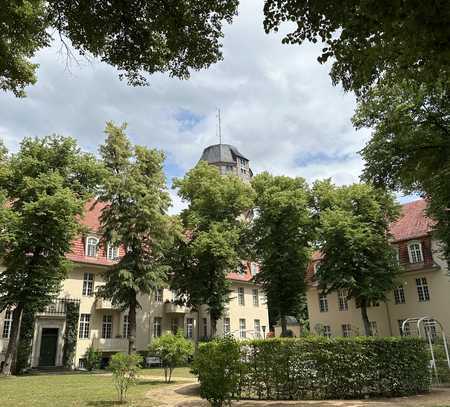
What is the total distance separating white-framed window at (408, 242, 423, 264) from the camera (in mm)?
34125

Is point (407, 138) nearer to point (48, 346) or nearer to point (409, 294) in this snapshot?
point (409, 294)

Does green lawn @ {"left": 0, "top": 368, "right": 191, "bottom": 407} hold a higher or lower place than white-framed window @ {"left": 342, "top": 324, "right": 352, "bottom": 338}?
lower

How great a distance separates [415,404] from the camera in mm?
11039

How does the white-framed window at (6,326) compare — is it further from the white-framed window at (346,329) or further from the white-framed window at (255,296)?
the white-framed window at (346,329)

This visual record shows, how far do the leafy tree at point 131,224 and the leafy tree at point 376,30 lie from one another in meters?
21.0

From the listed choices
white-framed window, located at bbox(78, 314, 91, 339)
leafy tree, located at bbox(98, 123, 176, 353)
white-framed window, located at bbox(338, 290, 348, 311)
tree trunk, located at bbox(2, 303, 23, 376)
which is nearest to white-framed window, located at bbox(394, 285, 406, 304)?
white-framed window, located at bbox(338, 290, 348, 311)

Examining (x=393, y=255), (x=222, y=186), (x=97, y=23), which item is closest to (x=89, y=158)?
(x=222, y=186)

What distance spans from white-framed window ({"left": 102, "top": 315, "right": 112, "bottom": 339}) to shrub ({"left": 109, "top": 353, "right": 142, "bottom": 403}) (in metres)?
20.3

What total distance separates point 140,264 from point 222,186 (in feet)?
29.2

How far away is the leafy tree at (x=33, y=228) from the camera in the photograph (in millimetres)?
22625

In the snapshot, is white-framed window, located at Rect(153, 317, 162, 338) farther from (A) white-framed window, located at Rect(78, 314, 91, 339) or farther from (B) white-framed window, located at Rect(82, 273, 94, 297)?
(B) white-framed window, located at Rect(82, 273, 94, 297)

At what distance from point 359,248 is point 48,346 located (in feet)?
75.7

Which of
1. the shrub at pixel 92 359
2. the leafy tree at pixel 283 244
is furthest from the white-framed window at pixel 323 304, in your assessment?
the shrub at pixel 92 359

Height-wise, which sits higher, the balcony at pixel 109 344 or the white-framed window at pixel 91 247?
the white-framed window at pixel 91 247
